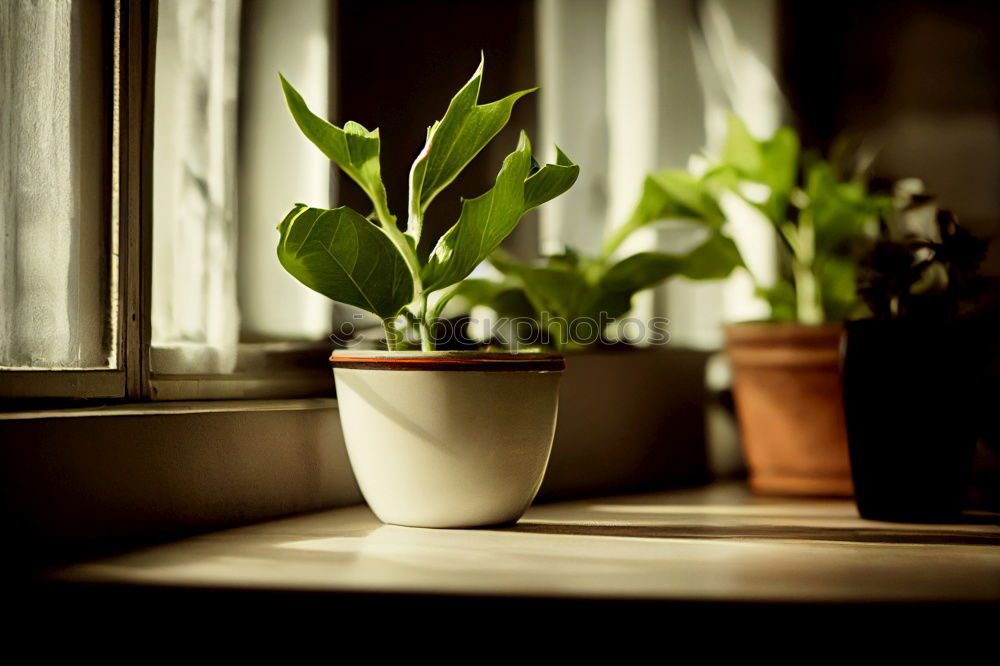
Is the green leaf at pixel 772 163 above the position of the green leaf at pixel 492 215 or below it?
above

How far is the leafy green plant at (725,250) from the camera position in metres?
1.14

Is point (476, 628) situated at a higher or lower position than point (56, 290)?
lower

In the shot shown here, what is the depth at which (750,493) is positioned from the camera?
1267mm

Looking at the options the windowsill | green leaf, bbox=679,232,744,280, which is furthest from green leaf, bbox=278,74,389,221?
green leaf, bbox=679,232,744,280

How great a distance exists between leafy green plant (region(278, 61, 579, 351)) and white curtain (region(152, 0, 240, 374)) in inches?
6.1

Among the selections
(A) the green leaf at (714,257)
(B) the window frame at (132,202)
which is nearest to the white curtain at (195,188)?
(B) the window frame at (132,202)

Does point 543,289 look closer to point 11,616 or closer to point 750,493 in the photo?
point 750,493

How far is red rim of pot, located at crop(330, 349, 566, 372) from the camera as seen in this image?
0.84 metres

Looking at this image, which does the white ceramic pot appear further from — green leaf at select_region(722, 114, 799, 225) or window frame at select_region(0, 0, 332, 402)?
green leaf at select_region(722, 114, 799, 225)

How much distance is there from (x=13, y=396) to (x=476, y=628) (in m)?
0.41

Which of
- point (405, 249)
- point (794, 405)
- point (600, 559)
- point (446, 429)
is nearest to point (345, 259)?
point (405, 249)

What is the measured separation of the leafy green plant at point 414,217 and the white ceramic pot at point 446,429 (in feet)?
0.18

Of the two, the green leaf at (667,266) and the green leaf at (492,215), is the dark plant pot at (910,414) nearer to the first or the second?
the green leaf at (667,266)

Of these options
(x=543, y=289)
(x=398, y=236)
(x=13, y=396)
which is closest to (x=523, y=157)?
(x=398, y=236)
